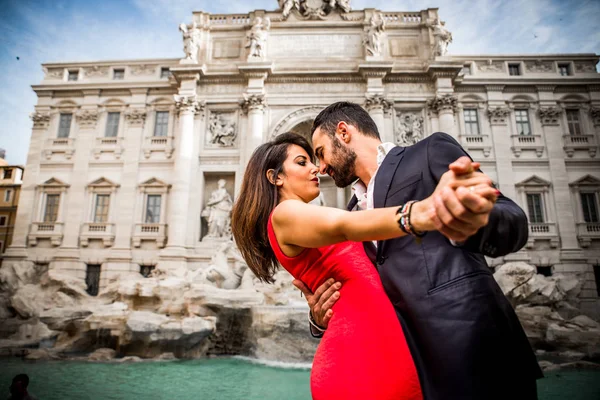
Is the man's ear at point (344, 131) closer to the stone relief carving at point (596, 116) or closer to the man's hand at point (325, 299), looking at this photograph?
the man's hand at point (325, 299)

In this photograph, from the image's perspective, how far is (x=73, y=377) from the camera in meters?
6.82

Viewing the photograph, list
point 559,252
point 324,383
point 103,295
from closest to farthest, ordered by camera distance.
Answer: point 324,383 → point 103,295 → point 559,252

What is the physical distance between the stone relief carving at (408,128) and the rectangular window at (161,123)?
474 inches

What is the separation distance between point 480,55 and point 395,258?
21.0 metres

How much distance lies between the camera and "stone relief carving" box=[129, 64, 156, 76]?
19.1 meters

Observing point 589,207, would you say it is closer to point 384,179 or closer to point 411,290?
point 384,179

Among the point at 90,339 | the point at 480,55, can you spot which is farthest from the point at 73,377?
the point at 480,55

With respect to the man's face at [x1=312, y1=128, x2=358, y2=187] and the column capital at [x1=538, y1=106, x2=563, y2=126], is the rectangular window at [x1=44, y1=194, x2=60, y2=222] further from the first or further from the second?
the column capital at [x1=538, y1=106, x2=563, y2=126]

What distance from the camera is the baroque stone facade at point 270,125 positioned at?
1648 centimetres

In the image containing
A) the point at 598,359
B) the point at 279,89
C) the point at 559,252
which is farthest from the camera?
the point at 279,89

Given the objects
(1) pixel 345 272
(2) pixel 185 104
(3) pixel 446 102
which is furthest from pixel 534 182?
(1) pixel 345 272

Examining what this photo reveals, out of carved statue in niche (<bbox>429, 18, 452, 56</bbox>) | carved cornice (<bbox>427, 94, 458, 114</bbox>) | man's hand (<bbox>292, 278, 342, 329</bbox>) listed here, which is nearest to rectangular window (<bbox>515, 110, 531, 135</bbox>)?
carved cornice (<bbox>427, 94, 458, 114</bbox>)

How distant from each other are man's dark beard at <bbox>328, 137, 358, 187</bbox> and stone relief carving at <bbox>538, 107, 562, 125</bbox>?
20081 millimetres

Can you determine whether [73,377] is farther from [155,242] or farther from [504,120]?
[504,120]
